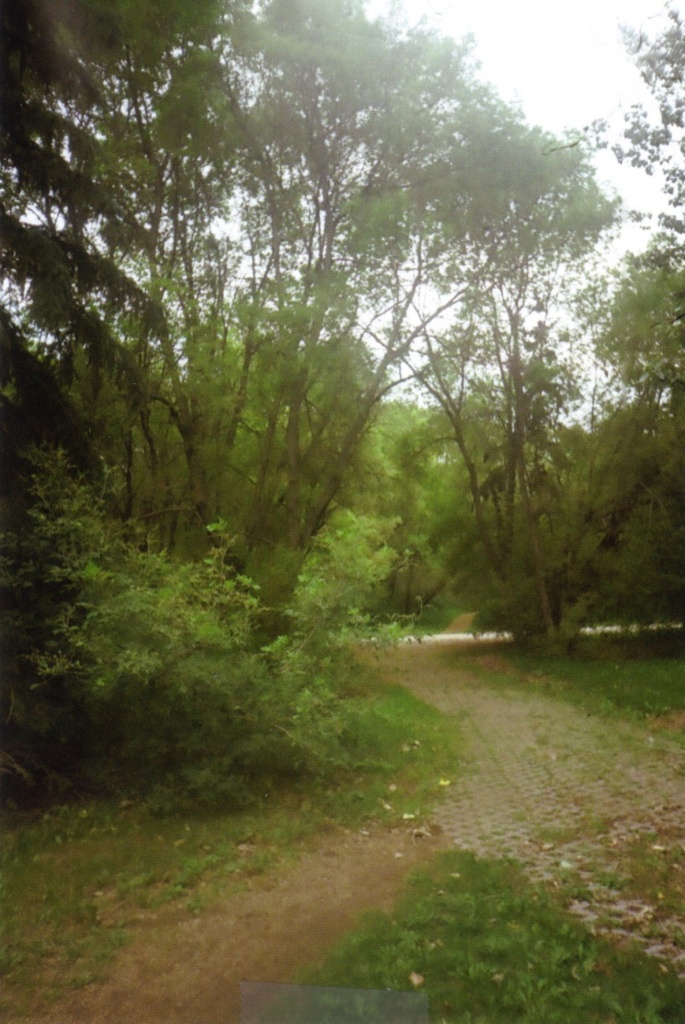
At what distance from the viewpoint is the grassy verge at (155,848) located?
3359mm

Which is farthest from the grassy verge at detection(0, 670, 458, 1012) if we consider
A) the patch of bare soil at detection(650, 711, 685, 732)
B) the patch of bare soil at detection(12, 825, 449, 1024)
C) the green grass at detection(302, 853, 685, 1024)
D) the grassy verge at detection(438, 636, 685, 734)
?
the grassy verge at detection(438, 636, 685, 734)

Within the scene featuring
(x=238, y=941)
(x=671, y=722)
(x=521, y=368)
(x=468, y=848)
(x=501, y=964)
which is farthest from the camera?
(x=521, y=368)

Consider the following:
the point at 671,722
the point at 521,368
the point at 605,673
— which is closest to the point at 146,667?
the point at 671,722

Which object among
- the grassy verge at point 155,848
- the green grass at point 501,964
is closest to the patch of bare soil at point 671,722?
the grassy verge at point 155,848

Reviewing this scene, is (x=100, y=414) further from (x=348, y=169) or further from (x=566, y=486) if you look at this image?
(x=566, y=486)

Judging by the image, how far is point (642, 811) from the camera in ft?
14.8

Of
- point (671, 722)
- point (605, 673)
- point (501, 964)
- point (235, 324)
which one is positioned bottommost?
point (501, 964)

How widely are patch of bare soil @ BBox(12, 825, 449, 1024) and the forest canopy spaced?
1.07m

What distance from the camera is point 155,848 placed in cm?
430

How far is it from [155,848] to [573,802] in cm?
236

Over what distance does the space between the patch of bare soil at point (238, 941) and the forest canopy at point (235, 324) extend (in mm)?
1071

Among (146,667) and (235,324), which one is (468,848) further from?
(235,324)

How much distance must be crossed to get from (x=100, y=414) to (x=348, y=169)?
112 inches

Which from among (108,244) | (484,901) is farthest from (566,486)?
(484,901)
